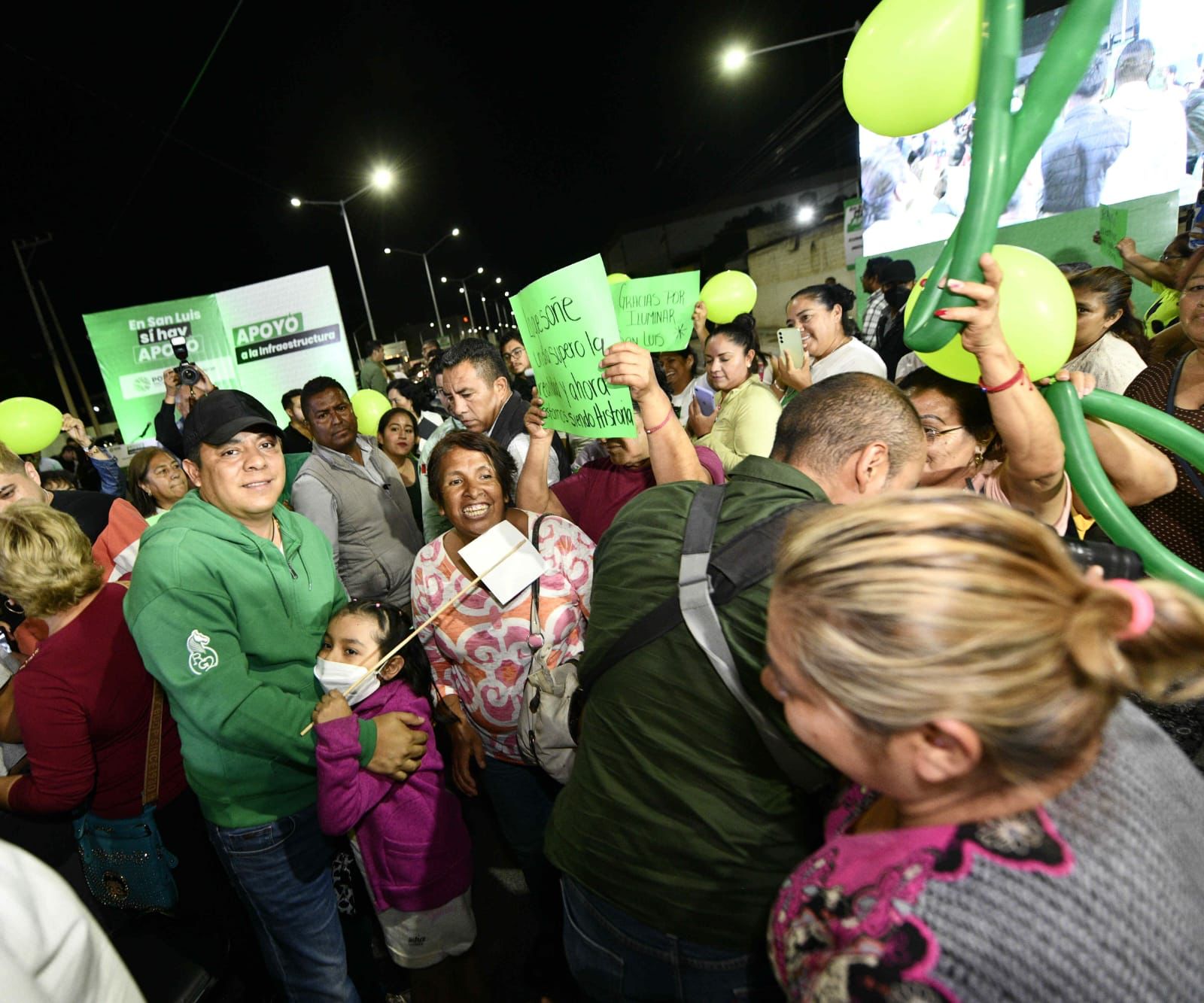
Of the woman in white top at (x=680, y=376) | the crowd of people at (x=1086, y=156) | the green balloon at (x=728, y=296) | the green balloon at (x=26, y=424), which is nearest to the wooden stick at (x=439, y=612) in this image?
the woman in white top at (x=680, y=376)

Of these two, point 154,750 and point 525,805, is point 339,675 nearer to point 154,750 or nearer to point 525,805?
point 154,750

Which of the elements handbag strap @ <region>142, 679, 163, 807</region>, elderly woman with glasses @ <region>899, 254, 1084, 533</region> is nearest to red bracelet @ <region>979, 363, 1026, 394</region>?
elderly woman with glasses @ <region>899, 254, 1084, 533</region>

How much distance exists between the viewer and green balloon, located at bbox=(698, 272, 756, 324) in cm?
547

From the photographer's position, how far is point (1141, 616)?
73 centimetres

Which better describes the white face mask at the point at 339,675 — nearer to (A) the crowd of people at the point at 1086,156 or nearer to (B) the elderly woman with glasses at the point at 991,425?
(B) the elderly woman with glasses at the point at 991,425

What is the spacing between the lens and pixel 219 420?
7.19 feet

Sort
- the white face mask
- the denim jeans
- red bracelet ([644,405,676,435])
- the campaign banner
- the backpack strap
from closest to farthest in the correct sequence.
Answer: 1. the backpack strap
2. red bracelet ([644,405,676,435])
3. the white face mask
4. the denim jeans
5. the campaign banner

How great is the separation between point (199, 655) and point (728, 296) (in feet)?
16.2

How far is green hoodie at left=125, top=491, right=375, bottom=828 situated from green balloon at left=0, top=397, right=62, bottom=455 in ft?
14.3

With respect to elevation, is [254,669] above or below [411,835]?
above

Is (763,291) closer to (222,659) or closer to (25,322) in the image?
(222,659)

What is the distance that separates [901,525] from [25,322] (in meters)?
36.0

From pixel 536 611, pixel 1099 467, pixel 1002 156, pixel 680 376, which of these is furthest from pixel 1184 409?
pixel 680 376

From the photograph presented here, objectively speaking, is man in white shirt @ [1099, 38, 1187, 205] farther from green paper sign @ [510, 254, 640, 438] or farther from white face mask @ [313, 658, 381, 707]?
white face mask @ [313, 658, 381, 707]
